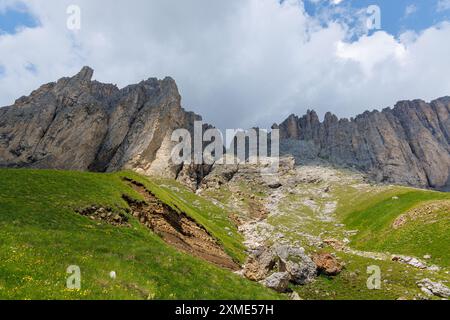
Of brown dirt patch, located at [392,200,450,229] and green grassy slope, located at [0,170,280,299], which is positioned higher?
brown dirt patch, located at [392,200,450,229]

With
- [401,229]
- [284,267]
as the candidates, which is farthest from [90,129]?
[284,267]

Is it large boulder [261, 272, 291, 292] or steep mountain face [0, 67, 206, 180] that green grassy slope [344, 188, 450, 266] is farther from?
steep mountain face [0, 67, 206, 180]

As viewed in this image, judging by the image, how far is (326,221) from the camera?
4193 inches

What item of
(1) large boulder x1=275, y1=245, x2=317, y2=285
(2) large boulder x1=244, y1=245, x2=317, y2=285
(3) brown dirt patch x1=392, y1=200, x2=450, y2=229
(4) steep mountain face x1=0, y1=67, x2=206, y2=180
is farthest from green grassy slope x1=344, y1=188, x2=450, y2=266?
(4) steep mountain face x1=0, y1=67, x2=206, y2=180

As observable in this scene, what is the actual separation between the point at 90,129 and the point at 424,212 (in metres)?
154

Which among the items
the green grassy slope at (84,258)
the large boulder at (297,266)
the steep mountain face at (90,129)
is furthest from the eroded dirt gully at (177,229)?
the steep mountain face at (90,129)

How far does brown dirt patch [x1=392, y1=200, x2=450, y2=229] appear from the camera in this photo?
66.0m

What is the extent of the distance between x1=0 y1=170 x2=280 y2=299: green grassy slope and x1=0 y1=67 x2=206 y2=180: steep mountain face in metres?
117

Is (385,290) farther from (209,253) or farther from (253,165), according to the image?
(253,165)

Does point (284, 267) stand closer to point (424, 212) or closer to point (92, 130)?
point (424, 212)

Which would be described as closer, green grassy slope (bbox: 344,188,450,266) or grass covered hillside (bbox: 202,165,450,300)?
grass covered hillside (bbox: 202,165,450,300)

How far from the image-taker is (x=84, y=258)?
24.9 m
